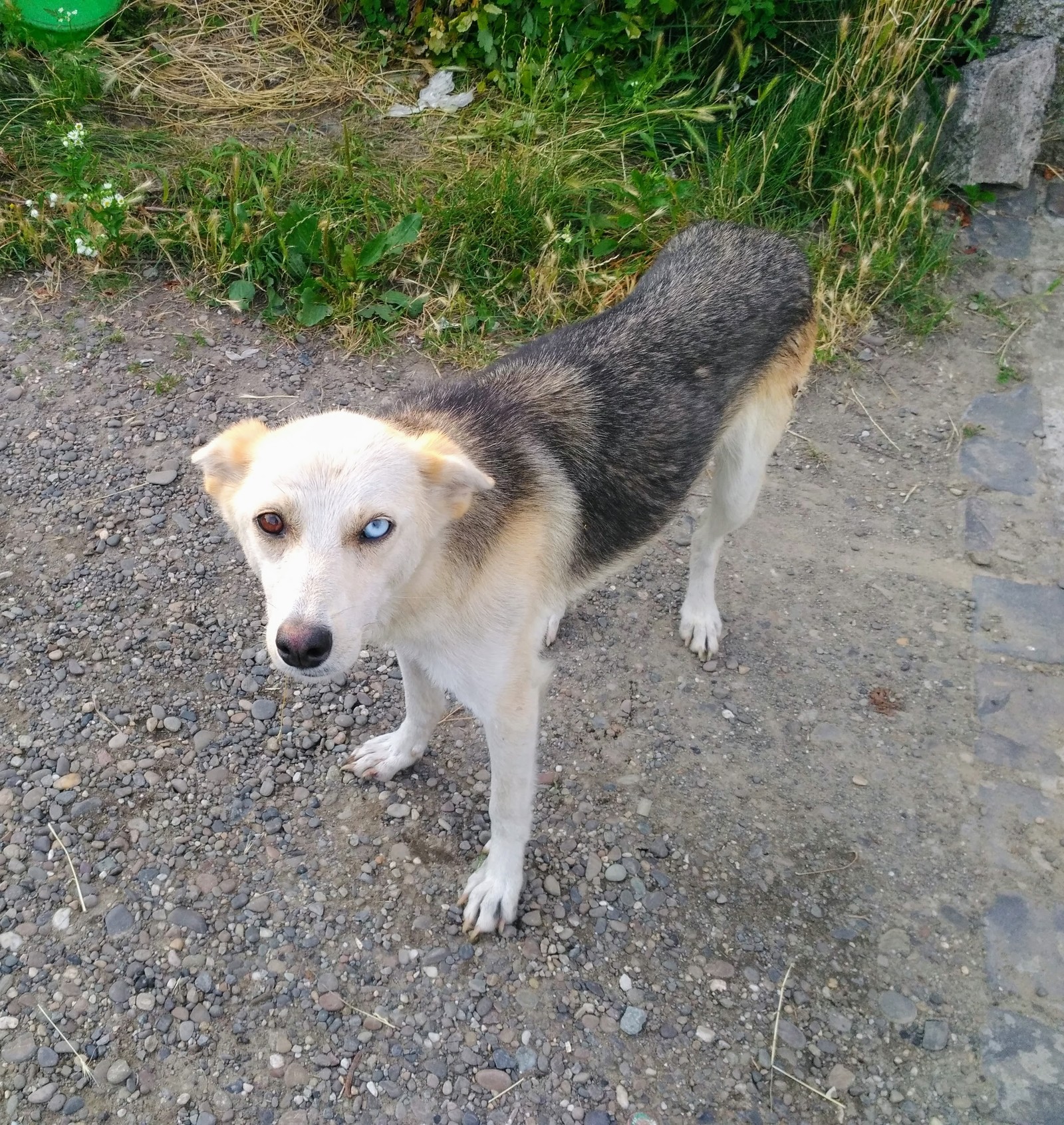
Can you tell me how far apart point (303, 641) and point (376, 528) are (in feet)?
1.13

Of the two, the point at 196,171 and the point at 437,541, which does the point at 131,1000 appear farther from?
the point at 196,171

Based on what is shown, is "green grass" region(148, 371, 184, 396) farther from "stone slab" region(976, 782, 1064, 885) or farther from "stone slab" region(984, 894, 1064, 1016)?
"stone slab" region(984, 894, 1064, 1016)

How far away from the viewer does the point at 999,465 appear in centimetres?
469

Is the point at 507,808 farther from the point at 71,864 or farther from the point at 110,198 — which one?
the point at 110,198

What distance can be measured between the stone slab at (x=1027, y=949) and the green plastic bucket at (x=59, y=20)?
723cm

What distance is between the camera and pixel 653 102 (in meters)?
5.71

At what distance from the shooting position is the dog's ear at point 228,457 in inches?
89.4

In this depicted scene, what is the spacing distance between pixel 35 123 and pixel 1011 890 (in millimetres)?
6765

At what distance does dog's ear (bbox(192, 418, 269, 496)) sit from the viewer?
2.27 metres

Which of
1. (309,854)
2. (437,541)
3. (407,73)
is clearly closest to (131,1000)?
(309,854)

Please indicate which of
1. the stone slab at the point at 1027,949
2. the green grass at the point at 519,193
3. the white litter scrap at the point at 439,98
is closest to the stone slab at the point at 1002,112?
the green grass at the point at 519,193

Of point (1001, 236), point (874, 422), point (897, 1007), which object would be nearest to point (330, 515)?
point (897, 1007)

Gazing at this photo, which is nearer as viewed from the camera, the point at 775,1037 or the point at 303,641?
the point at 303,641

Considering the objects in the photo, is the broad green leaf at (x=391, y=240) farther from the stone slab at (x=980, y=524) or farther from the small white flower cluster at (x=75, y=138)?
the stone slab at (x=980, y=524)
